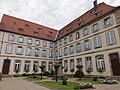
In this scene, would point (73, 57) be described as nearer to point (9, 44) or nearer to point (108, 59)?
point (108, 59)

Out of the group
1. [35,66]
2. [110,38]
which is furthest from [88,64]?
[35,66]

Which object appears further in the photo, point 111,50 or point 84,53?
point 84,53

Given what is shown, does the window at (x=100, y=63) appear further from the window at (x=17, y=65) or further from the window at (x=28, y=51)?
the window at (x=17, y=65)

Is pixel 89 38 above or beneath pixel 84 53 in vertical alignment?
above

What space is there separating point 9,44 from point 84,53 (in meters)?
16.7

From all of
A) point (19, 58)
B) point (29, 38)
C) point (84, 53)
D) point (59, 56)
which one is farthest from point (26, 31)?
point (84, 53)

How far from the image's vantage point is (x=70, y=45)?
24531mm

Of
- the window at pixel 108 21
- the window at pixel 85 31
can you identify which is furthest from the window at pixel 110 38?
the window at pixel 85 31

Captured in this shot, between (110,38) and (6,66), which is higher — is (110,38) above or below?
above

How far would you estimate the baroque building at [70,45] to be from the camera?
627 inches

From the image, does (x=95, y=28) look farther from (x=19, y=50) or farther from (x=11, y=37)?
(x=11, y=37)

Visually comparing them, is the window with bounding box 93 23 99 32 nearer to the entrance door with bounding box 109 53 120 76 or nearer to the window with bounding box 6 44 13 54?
the entrance door with bounding box 109 53 120 76

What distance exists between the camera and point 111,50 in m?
15.5

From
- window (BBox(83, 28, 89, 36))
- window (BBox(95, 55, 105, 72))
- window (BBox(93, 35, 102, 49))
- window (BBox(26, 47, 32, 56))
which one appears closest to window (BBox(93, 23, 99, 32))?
window (BBox(93, 35, 102, 49))
